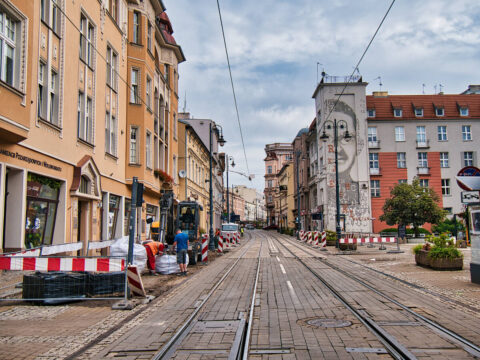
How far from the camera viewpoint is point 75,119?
17781 millimetres

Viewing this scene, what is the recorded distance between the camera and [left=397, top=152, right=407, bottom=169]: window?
5347cm

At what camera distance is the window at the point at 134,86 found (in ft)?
83.1

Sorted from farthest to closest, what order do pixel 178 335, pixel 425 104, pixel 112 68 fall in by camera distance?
pixel 425 104, pixel 112 68, pixel 178 335

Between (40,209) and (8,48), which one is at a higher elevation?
(8,48)

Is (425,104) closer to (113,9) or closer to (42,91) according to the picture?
(113,9)

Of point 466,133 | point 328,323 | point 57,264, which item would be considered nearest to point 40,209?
point 57,264

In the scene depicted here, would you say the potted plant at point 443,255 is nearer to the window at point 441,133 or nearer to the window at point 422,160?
the window at point 422,160

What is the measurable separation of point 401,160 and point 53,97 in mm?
45330

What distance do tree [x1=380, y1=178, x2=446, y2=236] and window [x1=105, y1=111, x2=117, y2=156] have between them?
26.4 m

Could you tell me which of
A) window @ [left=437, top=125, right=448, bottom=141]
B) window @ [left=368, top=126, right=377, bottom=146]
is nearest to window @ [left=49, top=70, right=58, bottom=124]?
window @ [left=368, top=126, right=377, bottom=146]

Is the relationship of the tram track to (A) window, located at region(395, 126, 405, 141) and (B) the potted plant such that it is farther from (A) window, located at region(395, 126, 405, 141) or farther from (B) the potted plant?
(A) window, located at region(395, 126, 405, 141)

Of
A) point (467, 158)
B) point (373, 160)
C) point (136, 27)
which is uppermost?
point (136, 27)

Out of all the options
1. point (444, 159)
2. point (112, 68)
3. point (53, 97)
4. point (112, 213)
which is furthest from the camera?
point (444, 159)

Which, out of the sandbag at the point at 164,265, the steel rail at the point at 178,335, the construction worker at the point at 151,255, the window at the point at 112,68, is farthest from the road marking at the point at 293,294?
the window at the point at 112,68
